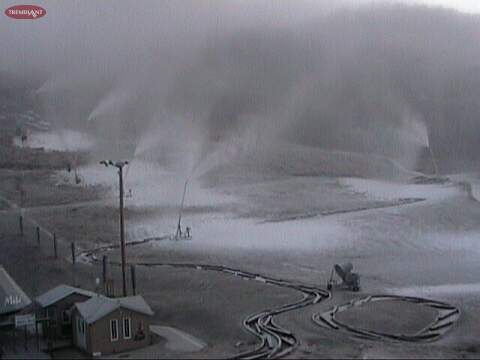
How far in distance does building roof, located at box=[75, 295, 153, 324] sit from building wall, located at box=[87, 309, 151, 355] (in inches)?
3.1

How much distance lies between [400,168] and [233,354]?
1546 inches

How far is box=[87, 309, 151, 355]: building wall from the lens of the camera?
39.2 feet

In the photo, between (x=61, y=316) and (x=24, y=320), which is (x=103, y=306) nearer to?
(x=61, y=316)

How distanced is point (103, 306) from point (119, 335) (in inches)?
23.1

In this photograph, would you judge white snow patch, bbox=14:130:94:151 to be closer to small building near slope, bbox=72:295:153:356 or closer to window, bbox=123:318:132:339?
small building near slope, bbox=72:295:153:356

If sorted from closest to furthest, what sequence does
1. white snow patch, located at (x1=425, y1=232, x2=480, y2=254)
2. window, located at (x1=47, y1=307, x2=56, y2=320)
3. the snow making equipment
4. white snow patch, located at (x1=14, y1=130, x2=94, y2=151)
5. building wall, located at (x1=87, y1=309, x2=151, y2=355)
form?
building wall, located at (x1=87, y1=309, x2=151, y2=355) → window, located at (x1=47, y1=307, x2=56, y2=320) → the snow making equipment → white snow patch, located at (x1=425, y1=232, x2=480, y2=254) → white snow patch, located at (x1=14, y1=130, x2=94, y2=151)

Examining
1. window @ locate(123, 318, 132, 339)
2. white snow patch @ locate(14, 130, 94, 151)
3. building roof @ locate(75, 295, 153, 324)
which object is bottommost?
window @ locate(123, 318, 132, 339)

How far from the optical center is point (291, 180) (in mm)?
39281

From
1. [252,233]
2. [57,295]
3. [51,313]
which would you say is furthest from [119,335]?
[252,233]

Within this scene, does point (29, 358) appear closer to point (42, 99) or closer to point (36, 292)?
point (36, 292)

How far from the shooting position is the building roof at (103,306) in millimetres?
12008

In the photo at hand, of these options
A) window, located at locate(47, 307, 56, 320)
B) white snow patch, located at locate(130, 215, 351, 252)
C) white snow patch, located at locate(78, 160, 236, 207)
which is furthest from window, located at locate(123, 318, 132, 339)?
white snow patch, located at locate(78, 160, 236, 207)

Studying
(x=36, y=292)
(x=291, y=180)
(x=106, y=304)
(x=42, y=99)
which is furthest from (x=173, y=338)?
(x=42, y=99)

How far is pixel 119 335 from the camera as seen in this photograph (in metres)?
12.2
